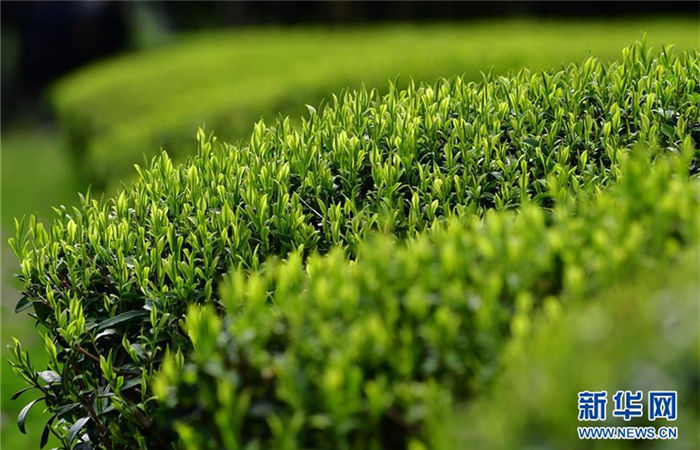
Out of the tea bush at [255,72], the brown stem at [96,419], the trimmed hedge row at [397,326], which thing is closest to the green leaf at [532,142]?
the trimmed hedge row at [397,326]

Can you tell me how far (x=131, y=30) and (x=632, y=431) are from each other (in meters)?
20.5

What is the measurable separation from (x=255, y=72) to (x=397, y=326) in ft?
35.5

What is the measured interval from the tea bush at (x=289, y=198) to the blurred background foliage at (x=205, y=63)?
31cm

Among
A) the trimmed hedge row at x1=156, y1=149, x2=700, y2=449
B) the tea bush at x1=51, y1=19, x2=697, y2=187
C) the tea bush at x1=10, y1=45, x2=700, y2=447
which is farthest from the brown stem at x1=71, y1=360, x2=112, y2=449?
the tea bush at x1=51, y1=19, x2=697, y2=187

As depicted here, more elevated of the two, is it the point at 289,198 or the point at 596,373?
the point at 289,198

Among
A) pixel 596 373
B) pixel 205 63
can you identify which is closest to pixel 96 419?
pixel 596 373

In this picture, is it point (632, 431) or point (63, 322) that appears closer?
point (632, 431)

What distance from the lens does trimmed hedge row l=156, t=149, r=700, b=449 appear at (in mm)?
1744

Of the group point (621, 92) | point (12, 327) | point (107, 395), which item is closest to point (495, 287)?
→ point (107, 395)

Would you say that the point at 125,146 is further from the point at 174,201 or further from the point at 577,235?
the point at 577,235

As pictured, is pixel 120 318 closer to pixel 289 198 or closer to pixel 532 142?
pixel 289 198

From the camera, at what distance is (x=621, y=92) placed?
9.99ft

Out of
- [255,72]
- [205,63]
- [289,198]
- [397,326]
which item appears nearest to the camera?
[397,326]

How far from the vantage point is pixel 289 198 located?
111 inches
